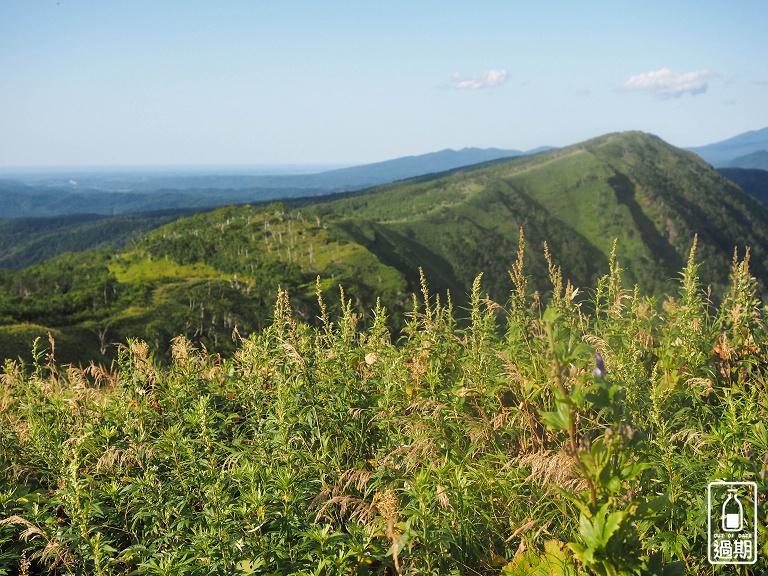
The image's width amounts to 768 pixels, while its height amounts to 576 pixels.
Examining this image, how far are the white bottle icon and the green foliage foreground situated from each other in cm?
11

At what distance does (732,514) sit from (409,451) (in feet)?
6.63

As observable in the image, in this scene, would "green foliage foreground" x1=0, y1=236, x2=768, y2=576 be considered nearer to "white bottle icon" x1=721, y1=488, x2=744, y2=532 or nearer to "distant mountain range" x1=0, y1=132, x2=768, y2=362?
"white bottle icon" x1=721, y1=488, x2=744, y2=532

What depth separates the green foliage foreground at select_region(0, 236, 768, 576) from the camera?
3.03 meters

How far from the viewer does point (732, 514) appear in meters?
3.06

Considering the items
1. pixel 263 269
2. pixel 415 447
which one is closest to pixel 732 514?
pixel 415 447

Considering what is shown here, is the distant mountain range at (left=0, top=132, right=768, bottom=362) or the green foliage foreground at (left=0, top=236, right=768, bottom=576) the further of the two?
the distant mountain range at (left=0, top=132, right=768, bottom=362)

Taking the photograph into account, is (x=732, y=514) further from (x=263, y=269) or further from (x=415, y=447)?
(x=263, y=269)

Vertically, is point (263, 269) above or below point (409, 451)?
below

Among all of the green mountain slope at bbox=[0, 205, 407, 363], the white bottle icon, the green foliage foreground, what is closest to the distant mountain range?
the green mountain slope at bbox=[0, 205, 407, 363]

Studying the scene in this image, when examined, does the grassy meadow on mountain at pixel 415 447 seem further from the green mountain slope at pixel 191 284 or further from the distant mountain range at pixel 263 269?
the green mountain slope at pixel 191 284

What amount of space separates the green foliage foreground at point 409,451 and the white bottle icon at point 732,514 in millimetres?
114

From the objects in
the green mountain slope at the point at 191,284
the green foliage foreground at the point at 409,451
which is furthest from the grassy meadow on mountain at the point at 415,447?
the green mountain slope at the point at 191,284

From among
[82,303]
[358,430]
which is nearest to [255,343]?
[358,430]

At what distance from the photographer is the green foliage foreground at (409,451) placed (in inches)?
119
